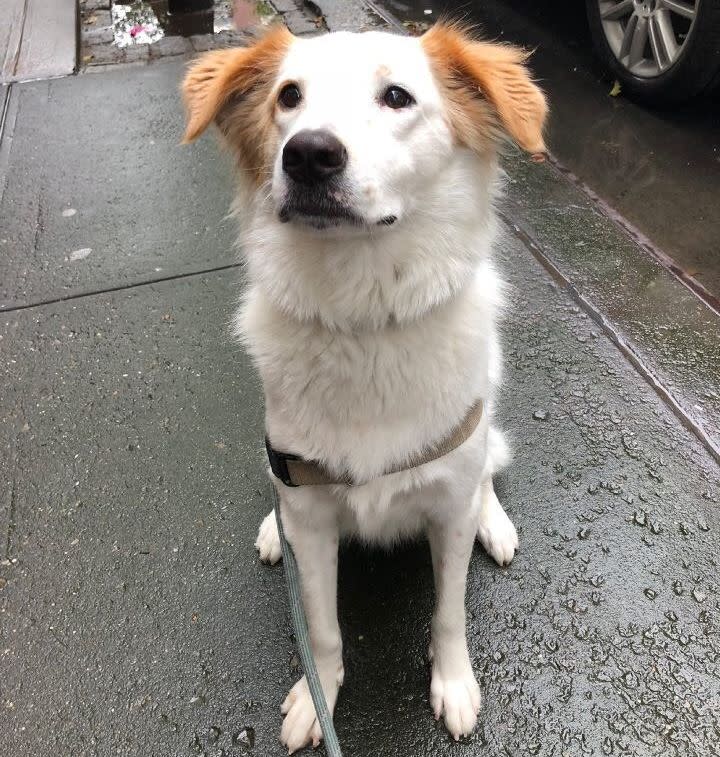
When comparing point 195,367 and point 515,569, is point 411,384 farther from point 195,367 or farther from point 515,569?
point 195,367

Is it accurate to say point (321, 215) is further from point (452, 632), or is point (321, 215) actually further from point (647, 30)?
point (647, 30)

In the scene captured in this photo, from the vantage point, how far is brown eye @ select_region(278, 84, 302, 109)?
59.6 inches

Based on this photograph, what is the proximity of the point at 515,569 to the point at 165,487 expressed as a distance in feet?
4.21

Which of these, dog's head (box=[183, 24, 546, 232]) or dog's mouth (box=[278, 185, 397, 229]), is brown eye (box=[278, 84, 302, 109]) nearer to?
dog's head (box=[183, 24, 546, 232])

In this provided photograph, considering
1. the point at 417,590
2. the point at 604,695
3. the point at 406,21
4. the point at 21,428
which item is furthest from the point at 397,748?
the point at 406,21

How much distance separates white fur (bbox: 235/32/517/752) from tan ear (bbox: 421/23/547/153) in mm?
53

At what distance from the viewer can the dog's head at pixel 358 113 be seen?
1.32m

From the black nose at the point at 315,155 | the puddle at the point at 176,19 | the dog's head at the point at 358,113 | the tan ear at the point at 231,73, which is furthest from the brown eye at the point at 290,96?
the puddle at the point at 176,19

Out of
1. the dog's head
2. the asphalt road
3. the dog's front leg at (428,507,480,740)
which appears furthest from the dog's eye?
the asphalt road

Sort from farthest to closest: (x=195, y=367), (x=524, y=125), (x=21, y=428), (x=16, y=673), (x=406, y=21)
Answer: (x=406, y=21) → (x=195, y=367) → (x=21, y=428) → (x=16, y=673) → (x=524, y=125)

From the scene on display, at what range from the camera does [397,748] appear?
172 cm

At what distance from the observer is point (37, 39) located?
5496 mm

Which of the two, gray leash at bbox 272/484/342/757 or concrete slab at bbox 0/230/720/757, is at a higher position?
gray leash at bbox 272/484/342/757

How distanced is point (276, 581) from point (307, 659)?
57cm
